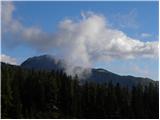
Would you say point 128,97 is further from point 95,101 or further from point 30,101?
point 30,101

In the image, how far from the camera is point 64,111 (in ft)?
140

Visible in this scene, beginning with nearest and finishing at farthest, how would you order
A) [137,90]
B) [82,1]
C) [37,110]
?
1. [82,1]
2. [37,110]
3. [137,90]

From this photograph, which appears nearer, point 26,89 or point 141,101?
point 26,89

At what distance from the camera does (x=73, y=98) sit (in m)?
43.1

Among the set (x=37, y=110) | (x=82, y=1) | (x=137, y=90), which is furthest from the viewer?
(x=137, y=90)

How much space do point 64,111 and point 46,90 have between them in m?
3.41

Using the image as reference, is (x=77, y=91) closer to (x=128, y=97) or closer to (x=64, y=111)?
(x=64, y=111)

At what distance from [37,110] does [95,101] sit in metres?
7.11

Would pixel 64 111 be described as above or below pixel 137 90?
below

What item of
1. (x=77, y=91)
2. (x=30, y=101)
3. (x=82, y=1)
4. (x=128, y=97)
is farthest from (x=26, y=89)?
(x=82, y=1)

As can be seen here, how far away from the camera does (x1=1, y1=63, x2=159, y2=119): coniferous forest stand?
3997 cm

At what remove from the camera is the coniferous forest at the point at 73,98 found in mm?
39969

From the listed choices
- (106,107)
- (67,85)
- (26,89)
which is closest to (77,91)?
(67,85)

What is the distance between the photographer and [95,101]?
141ft
